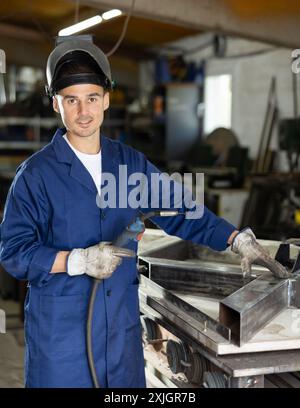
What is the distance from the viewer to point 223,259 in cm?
161

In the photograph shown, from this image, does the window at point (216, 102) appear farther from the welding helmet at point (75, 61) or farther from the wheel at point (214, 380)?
the wheel at point (214, 380)

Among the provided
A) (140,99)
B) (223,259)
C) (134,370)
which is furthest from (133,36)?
(134,370)

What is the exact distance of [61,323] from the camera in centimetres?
117

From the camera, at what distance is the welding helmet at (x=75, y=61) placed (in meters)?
1.18

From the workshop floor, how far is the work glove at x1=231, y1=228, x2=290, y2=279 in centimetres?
144

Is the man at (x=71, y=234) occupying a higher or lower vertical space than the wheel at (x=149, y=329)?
higher

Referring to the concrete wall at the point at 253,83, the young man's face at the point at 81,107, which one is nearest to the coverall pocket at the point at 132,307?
the young man's face at the point at 81,107

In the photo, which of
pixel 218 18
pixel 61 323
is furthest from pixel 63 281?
pixel 218 18

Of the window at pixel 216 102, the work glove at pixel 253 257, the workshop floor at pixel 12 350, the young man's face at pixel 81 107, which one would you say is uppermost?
the window at pixel 216 102

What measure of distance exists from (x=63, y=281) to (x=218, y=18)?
2.77 meters

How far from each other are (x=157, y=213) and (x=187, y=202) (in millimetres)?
131

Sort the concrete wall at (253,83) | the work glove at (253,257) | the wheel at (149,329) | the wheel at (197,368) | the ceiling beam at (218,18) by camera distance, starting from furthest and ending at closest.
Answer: the concrete wall at (253,83) → the ceiling beam at (218,18) → the wheel at (149,329) → the work glove at (253,257) → the wheel at (197,368)

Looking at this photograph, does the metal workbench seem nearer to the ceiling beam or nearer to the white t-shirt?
the white t-shirt

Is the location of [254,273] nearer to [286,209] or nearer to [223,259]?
[223,259]
